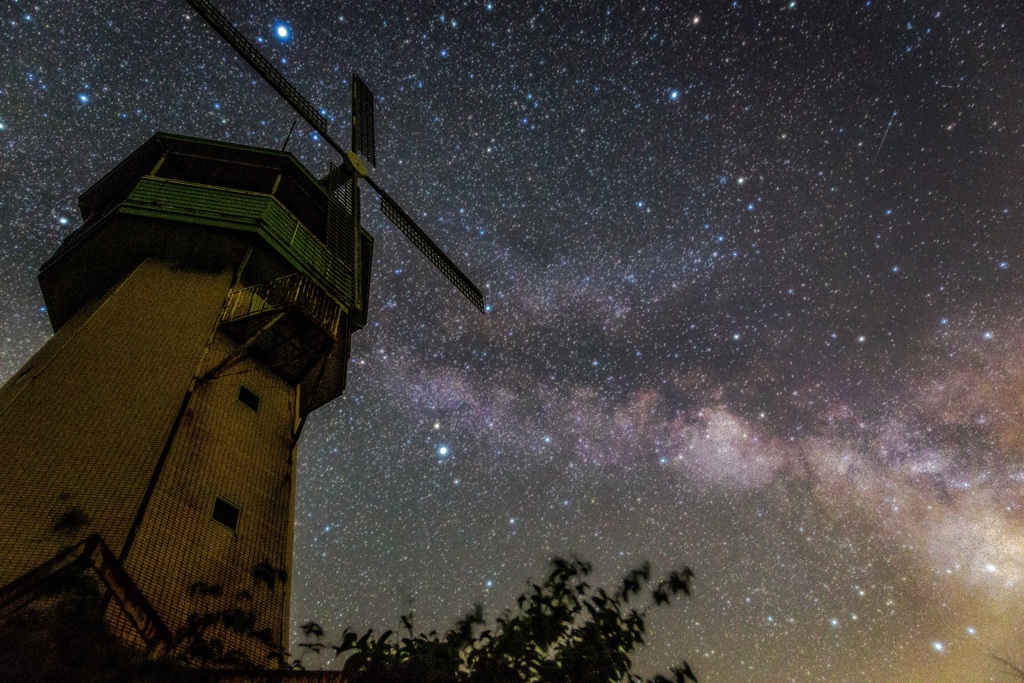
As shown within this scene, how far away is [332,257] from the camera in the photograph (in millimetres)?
15680

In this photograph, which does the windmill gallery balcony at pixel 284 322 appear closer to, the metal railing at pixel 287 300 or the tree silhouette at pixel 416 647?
the metal railing at pixel 287 300

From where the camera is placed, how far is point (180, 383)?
1082 cm

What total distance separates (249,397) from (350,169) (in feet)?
37.3

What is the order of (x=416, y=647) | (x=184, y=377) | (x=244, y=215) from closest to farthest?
(x=416, y=647), (x=184, y=377), (x=244, y=215)

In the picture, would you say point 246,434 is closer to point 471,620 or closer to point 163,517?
point 163,517

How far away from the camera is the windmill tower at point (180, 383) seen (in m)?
8.47

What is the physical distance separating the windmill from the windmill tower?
0.71 feet

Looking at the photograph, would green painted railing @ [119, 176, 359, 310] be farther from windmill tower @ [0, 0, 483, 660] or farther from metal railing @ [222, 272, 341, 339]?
metal railing @ [222, 272, 341, 339]

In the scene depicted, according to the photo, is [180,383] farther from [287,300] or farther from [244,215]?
[244,215]

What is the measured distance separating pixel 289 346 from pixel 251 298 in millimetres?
1277

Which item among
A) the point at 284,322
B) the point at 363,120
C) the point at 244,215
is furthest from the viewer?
the point at 363,120

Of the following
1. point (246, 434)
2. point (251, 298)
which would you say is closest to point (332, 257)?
point (251, 298)

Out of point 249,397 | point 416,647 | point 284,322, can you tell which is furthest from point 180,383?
point 416,647

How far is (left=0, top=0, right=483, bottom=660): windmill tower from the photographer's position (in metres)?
8.47
